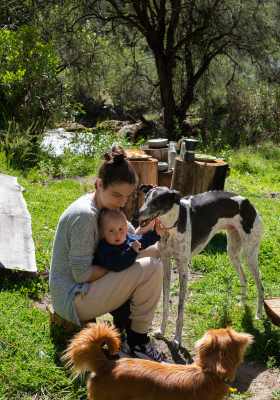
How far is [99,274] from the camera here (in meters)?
2.72

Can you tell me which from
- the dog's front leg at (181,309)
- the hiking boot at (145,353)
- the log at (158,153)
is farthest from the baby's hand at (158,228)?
the log at (158,153)

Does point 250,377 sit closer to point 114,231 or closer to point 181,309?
point 181,309

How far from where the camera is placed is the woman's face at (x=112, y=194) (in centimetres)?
272

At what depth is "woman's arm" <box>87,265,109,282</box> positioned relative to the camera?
2.70m

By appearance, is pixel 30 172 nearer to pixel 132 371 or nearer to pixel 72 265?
pixel 72 265

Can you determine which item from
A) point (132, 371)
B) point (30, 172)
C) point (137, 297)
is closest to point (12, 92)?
point (30, 172)

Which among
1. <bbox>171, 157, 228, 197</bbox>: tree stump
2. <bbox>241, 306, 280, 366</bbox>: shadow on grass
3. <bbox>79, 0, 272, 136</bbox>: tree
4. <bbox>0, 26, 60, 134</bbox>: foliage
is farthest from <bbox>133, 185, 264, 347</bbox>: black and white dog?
<bbox>79, 0, 272, 136</bbox>: tree

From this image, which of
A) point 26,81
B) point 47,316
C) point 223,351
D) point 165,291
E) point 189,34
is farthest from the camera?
point 189,34

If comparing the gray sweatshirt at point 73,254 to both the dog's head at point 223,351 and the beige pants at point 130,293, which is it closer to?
the beige pants at point 130,293

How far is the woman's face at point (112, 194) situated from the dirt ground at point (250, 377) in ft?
4.44

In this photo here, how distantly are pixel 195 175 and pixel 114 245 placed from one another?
3.16m

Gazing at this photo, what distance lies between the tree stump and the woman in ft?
9.73

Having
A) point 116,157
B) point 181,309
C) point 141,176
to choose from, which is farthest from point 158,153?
point 116,157

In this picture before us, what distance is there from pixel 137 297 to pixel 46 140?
25.9ft
